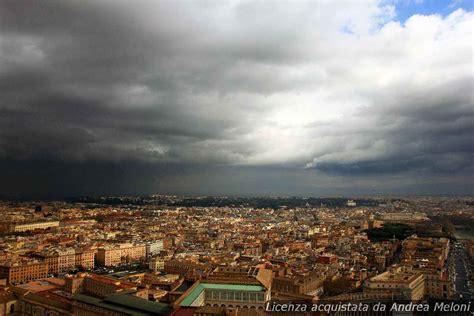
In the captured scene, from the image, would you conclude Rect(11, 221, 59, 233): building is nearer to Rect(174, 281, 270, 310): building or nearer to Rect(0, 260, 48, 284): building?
Rect(0, 260, 48, 284): building

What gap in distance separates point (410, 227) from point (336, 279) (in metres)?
44.3

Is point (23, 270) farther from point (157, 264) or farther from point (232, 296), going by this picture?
point (232, 296)

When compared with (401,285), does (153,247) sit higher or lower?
lower

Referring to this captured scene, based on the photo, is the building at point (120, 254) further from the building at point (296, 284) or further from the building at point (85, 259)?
the building at point (296, 284)

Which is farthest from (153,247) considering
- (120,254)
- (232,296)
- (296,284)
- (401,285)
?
(401,285)

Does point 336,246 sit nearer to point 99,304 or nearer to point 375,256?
point 375,256

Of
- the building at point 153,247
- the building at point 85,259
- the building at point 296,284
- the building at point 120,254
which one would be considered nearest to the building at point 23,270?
the building at point 85,259

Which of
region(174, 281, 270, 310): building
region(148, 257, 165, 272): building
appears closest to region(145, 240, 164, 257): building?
region(148, 257, 165, 272): building

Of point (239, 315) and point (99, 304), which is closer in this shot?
point (239, 315)

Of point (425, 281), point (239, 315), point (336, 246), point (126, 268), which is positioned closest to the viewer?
point (239, 315)

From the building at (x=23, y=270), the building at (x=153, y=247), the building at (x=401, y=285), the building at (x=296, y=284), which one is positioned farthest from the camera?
the building at (x=153, y=247)

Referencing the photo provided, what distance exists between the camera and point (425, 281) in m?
30.7

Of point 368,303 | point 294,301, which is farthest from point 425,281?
point 294,301

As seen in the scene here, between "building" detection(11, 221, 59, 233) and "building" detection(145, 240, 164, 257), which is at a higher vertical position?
"building" detection(11, 221, 59, 233)
